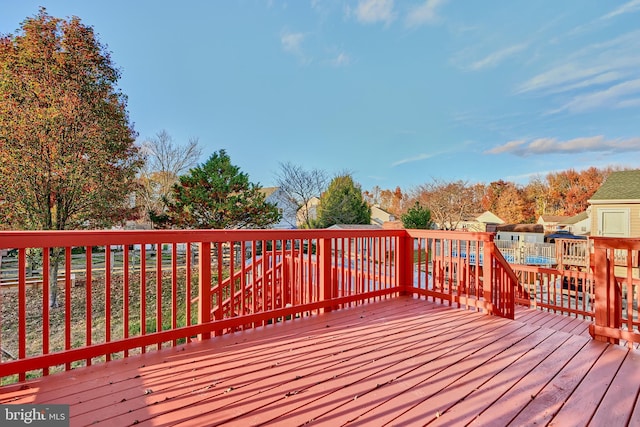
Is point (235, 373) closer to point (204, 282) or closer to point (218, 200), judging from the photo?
point (204, 282)

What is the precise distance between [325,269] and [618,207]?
16.4 meters

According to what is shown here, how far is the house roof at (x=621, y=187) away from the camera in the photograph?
508 inches

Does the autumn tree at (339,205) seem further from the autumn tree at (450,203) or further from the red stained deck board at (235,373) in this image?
the red stained deck board at (235,373)

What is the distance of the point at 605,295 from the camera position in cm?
273

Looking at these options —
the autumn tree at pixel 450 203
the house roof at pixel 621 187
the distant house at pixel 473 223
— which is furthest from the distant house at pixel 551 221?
the house roof at pixel 621 187

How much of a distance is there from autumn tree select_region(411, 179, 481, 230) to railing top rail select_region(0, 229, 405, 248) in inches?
751

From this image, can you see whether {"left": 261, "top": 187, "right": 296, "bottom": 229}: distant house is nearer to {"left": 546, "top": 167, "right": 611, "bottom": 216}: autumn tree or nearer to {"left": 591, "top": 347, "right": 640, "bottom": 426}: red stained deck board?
{"left": 591, "top": 347, "right": 640, "bottom": 426}: red stained deck board

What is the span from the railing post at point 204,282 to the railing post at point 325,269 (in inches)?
51.0

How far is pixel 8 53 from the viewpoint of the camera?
8.12 m

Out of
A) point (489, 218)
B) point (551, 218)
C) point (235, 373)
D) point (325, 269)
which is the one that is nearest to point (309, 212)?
point (489, 218)

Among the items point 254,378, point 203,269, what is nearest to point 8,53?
point 203,269

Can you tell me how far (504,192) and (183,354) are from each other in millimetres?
31934

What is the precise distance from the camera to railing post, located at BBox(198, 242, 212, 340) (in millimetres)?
2562

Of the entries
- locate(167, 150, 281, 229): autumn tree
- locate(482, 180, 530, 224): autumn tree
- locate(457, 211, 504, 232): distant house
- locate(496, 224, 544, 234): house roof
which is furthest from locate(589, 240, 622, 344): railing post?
locate(482, 180, 530, 224): autumn tree
